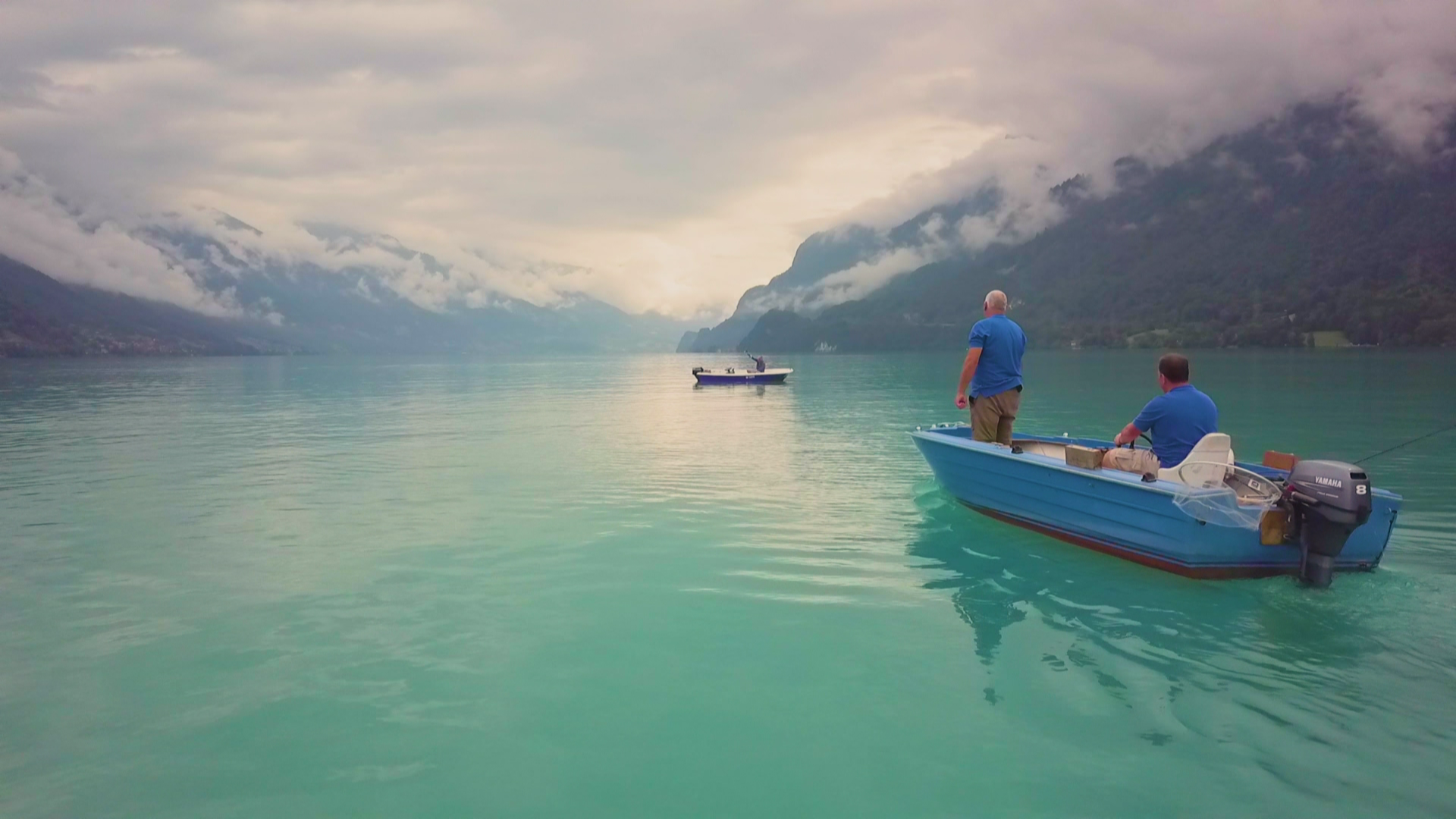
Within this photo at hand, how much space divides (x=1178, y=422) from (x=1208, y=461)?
93 cm

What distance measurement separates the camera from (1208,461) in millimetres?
9734

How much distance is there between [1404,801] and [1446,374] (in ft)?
227

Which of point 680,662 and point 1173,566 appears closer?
point 680,662

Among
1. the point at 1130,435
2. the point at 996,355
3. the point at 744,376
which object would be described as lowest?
the point at 744,376

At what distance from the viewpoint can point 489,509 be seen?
15750mm

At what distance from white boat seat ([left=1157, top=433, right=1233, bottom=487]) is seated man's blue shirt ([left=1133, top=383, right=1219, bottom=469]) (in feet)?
1.51

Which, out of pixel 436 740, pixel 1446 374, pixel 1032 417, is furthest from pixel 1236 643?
pixel 1446 374

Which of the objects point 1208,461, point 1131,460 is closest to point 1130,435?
point 1131,460

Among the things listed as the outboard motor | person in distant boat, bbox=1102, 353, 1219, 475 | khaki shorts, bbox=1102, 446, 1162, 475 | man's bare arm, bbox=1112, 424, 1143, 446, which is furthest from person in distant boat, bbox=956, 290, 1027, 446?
the outboard motor

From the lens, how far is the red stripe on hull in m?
9.97

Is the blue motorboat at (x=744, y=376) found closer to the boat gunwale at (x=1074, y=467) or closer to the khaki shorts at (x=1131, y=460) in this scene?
the boat gunwale at (x=1074, y=467)

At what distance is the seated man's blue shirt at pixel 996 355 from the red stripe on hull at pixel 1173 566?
2287 mm

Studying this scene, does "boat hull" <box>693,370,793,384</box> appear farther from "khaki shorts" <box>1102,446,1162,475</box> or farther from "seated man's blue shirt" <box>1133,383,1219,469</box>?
"seated man's blue shirt" <box>1133,383,1219,469</box>

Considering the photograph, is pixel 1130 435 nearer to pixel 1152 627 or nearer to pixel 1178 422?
pixel 1178 422
